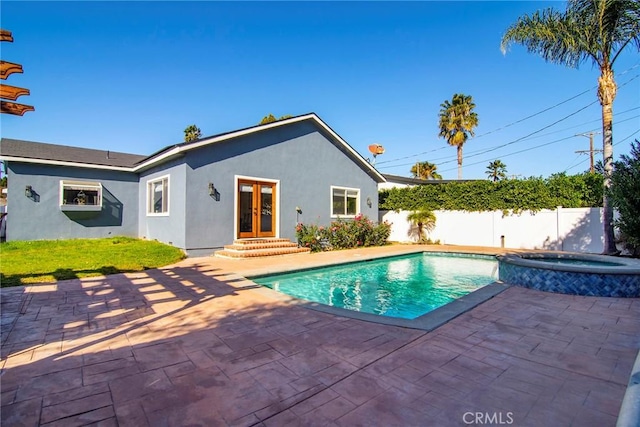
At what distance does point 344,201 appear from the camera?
16.8m

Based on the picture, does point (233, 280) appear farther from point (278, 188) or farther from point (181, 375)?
point (278, 188)

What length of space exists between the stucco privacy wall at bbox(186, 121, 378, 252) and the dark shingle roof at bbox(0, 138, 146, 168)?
237 inches

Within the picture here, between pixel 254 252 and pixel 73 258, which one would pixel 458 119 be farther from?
pixel 73 258

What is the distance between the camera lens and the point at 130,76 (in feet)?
46.5

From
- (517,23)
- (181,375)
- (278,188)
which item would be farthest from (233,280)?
(517,23)

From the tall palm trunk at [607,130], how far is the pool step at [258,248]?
11.5m

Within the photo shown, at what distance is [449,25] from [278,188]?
1111 cm

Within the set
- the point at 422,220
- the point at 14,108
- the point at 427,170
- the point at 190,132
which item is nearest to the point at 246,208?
the point at 14,108

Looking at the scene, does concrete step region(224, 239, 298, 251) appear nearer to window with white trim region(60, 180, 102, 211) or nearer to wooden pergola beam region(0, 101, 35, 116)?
window with white trim region(60, 180, 102, 211)

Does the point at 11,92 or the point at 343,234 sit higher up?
the point at 11,92

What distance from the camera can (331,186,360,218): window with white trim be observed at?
16.2 m

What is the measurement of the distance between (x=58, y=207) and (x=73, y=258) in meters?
5.34

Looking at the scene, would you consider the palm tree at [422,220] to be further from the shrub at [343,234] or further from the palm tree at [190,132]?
the palm tree at [190,132]

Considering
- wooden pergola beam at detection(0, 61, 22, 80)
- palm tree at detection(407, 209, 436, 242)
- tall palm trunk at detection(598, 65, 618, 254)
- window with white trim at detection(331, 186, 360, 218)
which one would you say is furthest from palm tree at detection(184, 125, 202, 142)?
tall palm trunk at detection(598, 65, 618, 254)
